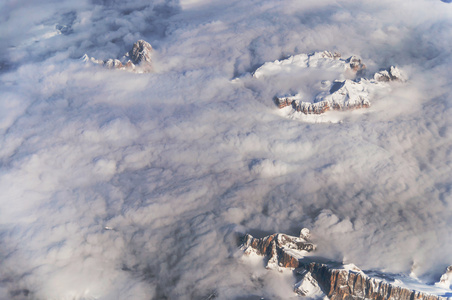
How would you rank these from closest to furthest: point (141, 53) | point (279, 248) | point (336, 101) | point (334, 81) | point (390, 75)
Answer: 1. point (279, 248)
2. point (336, 101)
3. point (334, 81)
4. point (390, 75)
5. point (141, 53)

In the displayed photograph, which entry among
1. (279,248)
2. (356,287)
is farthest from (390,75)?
(356,287)

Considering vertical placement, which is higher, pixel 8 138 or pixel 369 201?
pixel 8 138

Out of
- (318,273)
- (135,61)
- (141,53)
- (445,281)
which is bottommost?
(318,273)

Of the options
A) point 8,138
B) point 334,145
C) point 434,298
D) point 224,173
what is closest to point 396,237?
point 434,298

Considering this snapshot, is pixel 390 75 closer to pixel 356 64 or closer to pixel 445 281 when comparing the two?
pixel 356 64

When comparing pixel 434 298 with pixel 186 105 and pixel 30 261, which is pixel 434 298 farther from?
pixel 186 105
